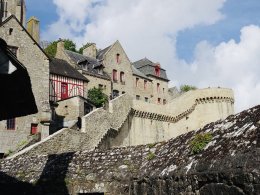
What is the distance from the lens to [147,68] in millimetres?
49500

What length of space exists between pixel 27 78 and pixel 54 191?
5.18 meters

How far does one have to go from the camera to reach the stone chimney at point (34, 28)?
31.5m

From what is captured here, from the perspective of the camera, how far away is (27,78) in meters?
4.09

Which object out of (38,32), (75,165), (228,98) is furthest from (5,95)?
(228,98)

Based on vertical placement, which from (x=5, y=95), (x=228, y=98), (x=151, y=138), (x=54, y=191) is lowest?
(x=54, y=191)

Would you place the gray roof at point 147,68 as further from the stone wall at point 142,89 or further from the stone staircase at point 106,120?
the stone staircase at point 106,120

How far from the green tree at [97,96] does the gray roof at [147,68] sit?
12943 millimetres

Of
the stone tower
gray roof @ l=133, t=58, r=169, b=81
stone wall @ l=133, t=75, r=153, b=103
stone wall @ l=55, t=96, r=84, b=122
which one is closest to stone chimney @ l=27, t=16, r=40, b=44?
stone wall @ l=55, t=96, r=84, b=122

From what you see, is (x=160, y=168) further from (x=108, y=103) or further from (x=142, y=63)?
(x=142, y=63)

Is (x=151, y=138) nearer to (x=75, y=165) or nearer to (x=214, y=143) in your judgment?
(x=75, y=165)

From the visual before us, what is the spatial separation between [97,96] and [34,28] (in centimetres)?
880

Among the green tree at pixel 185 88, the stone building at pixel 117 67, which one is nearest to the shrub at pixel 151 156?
the stone building at pixel 117 67

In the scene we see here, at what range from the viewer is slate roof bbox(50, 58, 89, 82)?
111 feet

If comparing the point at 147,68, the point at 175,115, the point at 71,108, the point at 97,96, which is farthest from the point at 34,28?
the point at 147,68
